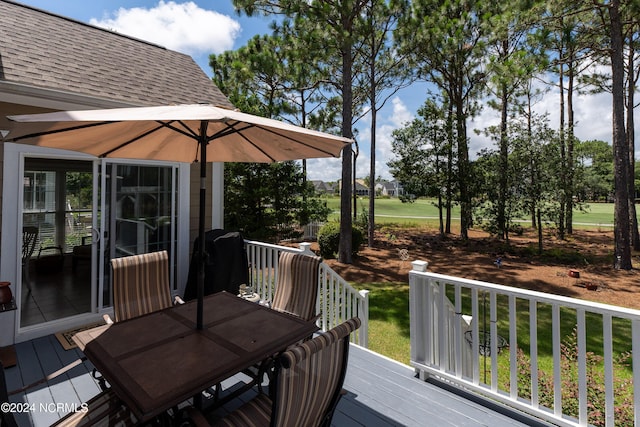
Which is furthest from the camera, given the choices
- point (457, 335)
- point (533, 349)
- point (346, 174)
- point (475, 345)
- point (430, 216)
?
point (430, 216)

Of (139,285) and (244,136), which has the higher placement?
(244,136)

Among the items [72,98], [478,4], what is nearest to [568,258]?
[478,4]

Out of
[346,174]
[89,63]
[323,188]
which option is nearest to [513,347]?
[89,63]

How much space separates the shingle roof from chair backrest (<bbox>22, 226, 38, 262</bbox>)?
3.02 m

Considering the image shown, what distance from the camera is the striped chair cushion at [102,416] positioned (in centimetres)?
177

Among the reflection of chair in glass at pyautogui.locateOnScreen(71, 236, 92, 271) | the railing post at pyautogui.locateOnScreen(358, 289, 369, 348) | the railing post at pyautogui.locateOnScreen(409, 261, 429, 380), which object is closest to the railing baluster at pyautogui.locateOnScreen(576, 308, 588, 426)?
the railing post at pyautogui.locateOnScreen(409, 261, 429, 380)

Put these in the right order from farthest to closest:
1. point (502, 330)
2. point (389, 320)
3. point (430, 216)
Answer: point (430, 216)
point (389, 320)
point (502, 330)

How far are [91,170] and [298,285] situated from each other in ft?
13.2

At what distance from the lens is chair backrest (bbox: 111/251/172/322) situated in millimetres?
2895

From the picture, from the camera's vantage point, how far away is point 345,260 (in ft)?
35.2

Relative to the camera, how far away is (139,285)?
3.04 metres

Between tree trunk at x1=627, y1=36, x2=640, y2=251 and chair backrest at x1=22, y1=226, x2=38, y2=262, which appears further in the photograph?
tree trunk at x1=627, y1=36, x2=640, y2=251

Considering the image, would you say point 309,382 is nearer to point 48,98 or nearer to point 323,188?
point 48,98

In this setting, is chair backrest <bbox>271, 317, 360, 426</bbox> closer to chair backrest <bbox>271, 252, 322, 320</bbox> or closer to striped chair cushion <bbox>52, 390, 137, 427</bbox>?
striped chair cushion <bbox>52, 390, 137, 427</bbox>
